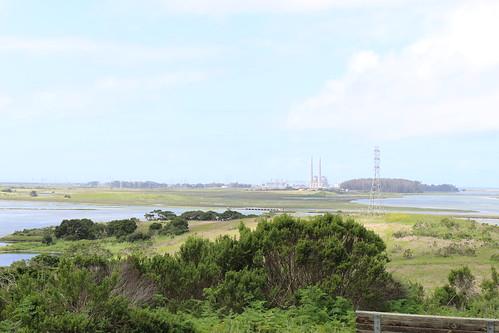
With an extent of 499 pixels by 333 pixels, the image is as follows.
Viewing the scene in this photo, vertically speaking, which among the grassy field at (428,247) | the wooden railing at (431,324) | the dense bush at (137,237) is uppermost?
the wooden railing at (431,324)

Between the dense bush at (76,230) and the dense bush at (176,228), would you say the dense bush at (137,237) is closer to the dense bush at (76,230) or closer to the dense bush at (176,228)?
the dense bush at (176,228)

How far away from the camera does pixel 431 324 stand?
21.2 ft

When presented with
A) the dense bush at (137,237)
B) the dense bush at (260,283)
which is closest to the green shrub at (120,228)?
the dense bush at (137,237)

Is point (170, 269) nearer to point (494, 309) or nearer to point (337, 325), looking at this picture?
point (337, 325)

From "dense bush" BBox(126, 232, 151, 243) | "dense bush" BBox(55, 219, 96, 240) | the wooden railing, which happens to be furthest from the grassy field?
the wooden railing

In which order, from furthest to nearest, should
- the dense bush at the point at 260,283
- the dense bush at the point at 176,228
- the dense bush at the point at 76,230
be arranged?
the dense bush at the point at 76,230 < the dense bush at the point at 176,228 < the dense bush at the point at 260,283

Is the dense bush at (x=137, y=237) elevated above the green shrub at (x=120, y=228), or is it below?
below

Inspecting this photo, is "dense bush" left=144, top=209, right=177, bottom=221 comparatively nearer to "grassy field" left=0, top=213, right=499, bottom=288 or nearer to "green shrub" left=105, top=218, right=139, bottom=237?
"green shrub" left=105, top=218, right=139, bottom=237

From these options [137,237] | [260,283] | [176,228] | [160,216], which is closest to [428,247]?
[260,283]

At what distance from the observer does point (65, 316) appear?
20.1 feet

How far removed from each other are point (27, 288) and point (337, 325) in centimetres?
388

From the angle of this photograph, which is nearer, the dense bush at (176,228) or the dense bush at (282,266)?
the dense bush at (282,266)

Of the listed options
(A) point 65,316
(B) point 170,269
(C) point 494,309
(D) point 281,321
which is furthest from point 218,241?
(C) point 494,309

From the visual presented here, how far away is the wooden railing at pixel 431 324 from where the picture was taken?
643 centimetres
